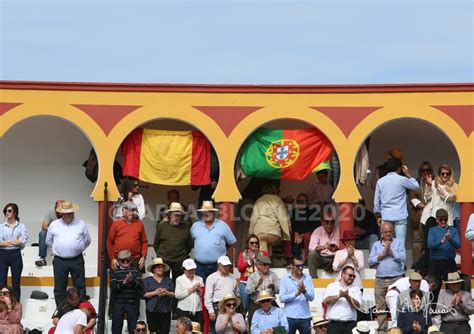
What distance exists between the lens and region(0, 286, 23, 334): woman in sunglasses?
20828 mm

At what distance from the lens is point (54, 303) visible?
2327 centimetres

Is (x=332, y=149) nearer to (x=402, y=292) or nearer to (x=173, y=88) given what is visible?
(x=173, y=88)

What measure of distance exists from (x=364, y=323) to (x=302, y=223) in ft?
17.0

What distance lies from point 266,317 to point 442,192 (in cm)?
524

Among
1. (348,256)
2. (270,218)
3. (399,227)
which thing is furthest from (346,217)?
(348,256)

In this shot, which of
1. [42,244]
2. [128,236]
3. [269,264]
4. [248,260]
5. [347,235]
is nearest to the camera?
[269,264]

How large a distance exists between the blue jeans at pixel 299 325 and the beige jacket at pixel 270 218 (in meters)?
3.36

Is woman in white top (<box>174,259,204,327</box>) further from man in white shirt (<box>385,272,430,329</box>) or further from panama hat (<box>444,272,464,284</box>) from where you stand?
panama hat (<box>444,272,464,284</box>)

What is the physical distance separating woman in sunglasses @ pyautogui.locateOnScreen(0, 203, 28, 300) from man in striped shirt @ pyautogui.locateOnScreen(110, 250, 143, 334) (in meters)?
2.00

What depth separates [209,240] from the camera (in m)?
23.0

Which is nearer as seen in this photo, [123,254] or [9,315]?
[9,315]

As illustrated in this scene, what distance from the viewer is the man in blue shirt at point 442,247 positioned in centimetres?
2286

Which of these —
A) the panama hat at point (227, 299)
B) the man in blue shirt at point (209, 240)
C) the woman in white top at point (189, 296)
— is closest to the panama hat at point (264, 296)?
the panama hat at point (227, 299)

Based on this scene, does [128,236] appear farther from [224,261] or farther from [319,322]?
[319,322]
